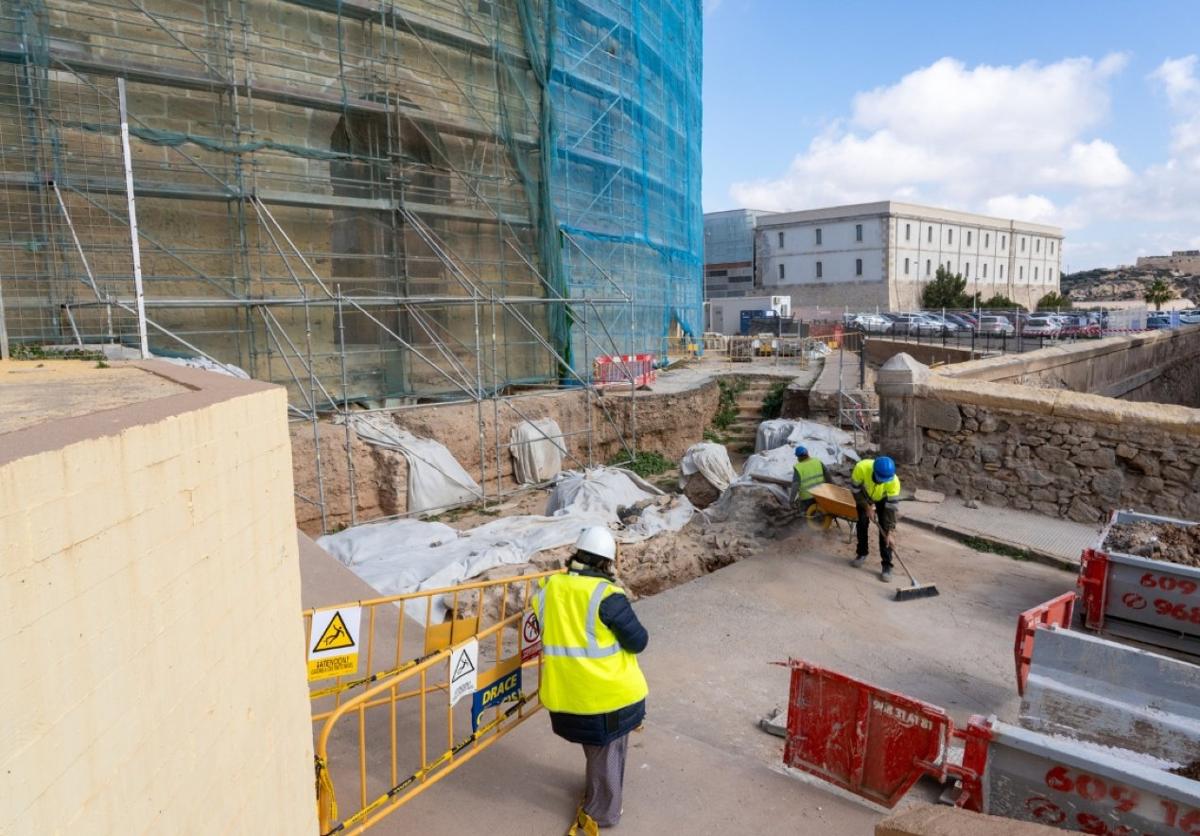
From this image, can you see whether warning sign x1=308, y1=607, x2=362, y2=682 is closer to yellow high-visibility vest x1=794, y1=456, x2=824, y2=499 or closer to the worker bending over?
the worker bending over

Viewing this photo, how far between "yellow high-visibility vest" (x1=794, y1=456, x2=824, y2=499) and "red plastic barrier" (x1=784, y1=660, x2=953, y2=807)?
4.03 meters

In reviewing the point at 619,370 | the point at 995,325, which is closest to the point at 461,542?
the point at 619,370

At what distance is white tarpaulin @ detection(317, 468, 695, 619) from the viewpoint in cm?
768

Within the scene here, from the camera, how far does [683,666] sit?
5617mm

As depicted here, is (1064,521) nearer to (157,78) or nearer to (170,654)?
(170,654)

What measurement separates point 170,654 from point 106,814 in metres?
0.40

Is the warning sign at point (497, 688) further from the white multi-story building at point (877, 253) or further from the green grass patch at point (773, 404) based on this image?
the white multi-story building at point (877, 253)

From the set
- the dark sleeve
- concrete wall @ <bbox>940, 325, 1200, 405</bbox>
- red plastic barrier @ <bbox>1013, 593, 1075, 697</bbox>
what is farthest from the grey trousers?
concrete wall @ <bbox>940, 325, 1200, 405</bbox>

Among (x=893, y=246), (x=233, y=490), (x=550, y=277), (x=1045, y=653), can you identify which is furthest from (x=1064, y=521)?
(x=893, y=246)

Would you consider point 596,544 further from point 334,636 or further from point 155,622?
point 155,622

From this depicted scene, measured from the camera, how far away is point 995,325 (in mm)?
34750

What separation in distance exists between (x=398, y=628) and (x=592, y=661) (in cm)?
211

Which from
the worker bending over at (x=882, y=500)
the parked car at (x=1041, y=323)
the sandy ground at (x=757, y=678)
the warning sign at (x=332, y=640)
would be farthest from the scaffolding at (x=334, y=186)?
the parked car at (x=1041, y=323)

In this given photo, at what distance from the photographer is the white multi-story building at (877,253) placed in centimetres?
5106
